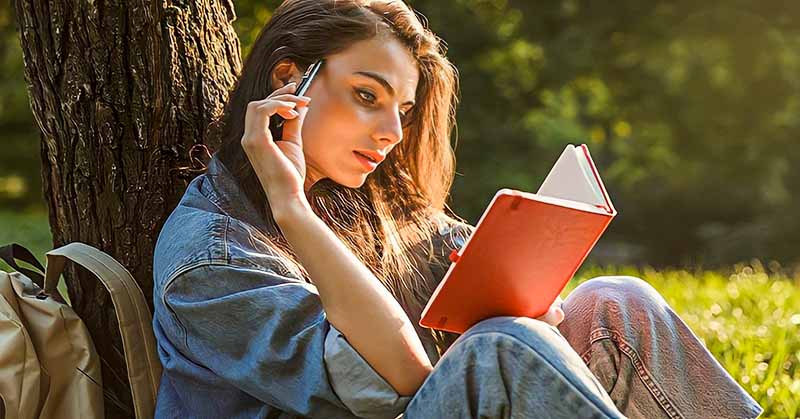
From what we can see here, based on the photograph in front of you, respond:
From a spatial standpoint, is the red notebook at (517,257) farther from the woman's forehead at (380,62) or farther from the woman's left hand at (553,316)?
the woman's forehead at (380,62)

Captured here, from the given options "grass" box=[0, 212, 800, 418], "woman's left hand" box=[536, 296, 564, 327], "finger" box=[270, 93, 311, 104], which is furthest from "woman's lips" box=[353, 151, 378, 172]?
"grass" box=[0, 212, 800, 418]

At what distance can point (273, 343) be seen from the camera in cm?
196

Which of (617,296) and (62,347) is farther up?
(617,296)

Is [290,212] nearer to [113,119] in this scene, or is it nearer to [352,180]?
[352,180]

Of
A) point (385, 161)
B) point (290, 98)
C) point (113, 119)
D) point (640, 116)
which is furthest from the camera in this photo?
point (640, 116)

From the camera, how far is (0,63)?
10.8m

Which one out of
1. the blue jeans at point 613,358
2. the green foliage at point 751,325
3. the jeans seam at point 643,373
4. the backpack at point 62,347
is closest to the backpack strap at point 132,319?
the backpack at point 62,347

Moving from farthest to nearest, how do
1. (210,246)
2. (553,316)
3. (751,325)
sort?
(751,325)
(553,316)
(210,246)

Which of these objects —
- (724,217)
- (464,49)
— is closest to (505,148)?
(464,49)

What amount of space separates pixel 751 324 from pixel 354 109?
8.35ft

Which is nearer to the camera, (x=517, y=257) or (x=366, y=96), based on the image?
(x=517, y=257)

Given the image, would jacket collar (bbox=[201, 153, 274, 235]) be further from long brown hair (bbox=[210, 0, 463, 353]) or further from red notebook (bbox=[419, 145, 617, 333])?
red notebook (bbox=[419, 145, 617, 333])

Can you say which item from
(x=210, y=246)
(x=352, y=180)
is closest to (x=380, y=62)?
(x=352, y=180)

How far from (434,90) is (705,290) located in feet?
9.51
